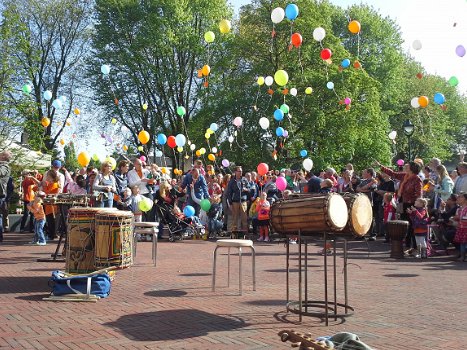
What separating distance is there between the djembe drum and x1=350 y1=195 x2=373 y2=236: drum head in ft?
21.0

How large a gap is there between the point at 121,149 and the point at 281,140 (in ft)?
41.0

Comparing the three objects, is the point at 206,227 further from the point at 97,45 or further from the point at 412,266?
the point at 97,45

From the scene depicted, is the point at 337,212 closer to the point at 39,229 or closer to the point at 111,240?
the point at 111,240

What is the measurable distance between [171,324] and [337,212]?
2176 millimetres

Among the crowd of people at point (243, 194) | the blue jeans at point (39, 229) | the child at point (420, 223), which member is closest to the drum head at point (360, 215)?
the crowd of people at point (243, 194)

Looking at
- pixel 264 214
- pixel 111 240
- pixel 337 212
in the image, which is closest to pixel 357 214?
pixel 337 212

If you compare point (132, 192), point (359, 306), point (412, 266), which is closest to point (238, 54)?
point (132, 192)

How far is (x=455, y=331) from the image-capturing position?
5.62 meters

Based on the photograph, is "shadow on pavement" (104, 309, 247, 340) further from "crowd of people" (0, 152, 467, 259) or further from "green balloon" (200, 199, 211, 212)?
"green balloon" (200, 199, 211, 212)

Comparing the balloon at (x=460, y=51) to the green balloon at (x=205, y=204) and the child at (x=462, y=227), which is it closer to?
the child at (x=462, y=227)

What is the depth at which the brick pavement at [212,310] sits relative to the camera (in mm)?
5152

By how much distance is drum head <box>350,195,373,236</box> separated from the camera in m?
5.96

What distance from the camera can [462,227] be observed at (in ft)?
39.2

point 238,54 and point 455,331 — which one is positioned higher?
point 238,54
